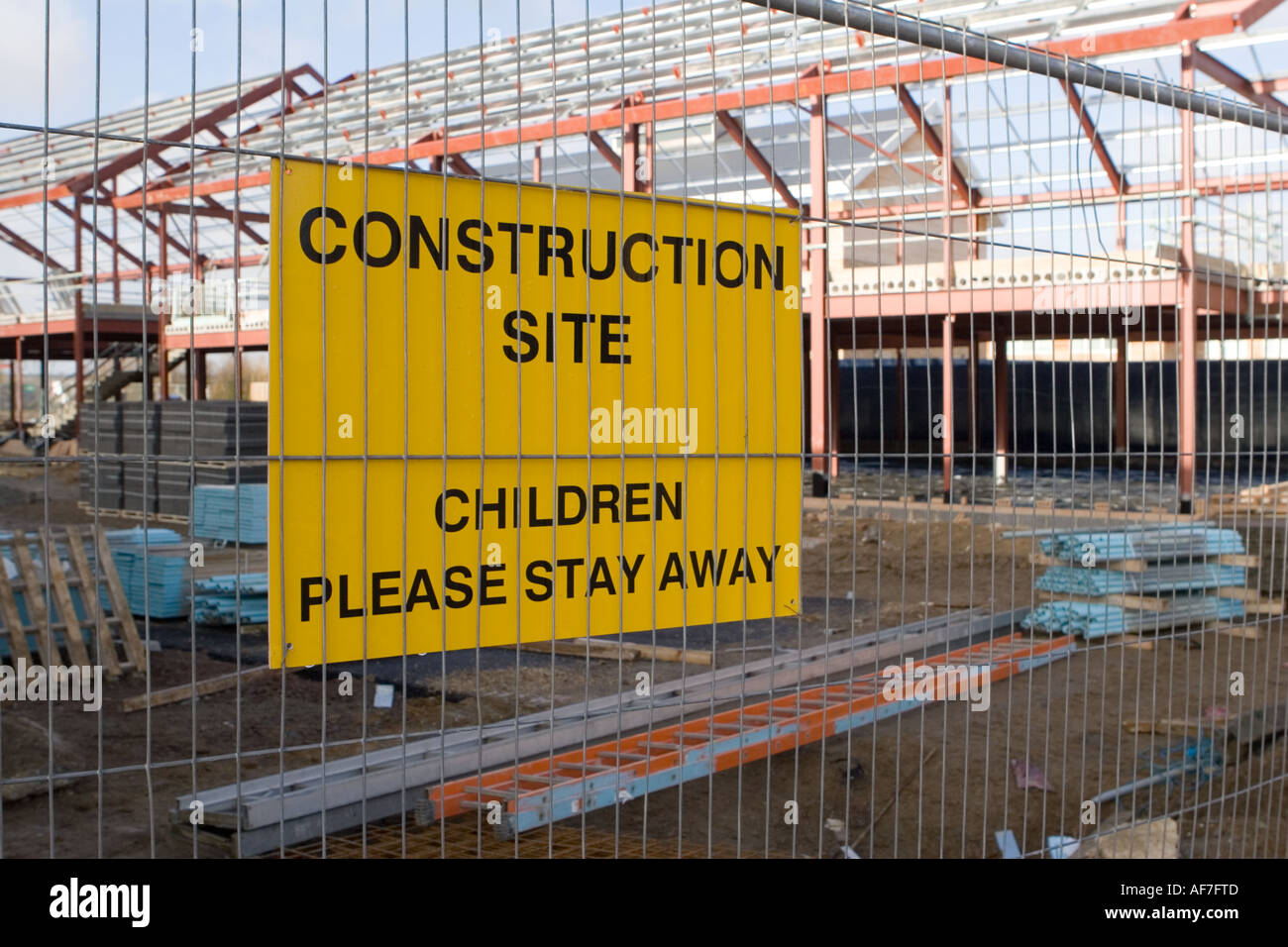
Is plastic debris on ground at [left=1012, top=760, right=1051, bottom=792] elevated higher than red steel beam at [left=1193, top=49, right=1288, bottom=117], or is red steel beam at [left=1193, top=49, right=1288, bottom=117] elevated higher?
red steel beam at [left=1193, top=49, right=1288, bottom=117]

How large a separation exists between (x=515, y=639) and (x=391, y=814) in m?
3.63

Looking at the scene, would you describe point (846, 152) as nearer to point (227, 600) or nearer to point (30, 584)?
point (227, 600)

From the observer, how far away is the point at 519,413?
10.2 ft

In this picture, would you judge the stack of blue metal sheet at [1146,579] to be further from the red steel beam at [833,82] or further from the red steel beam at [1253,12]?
the red steel beam at [1253,12]

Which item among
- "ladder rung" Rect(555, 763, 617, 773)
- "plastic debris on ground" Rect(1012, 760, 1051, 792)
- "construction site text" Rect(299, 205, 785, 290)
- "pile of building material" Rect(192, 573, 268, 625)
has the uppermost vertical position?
"construction site text" Rect(299, 205, 785, 290)

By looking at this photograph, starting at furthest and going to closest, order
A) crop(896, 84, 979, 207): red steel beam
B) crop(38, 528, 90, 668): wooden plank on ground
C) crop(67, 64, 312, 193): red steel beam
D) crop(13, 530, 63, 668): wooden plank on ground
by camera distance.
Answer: crop(67, 64, 312, 193): red steel beam
crop(896, 84, 979, 207): red steel beam
crop(13, 530, 63, 668): wooden plank on ground
crop(38, 528, 90, 668): wooden plank on ground

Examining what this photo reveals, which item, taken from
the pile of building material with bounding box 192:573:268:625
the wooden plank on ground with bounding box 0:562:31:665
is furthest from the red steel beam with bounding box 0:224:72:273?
the pile of building material with bounding box 192:573:268:625

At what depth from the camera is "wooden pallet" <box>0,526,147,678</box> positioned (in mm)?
9336

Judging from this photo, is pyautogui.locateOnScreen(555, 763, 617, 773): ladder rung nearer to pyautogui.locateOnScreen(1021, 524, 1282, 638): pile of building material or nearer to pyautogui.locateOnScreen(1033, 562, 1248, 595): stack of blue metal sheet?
pyautogui.locateOnScreen(1021, 524, 1282, 638): pile of building material

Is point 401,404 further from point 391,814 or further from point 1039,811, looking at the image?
point 1039,811

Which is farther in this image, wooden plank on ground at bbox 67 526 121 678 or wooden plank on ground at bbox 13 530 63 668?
wooden plank on ground at bbox 67 526 121 678

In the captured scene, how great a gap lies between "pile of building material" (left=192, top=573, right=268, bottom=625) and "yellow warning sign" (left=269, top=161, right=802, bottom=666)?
9.24 metres

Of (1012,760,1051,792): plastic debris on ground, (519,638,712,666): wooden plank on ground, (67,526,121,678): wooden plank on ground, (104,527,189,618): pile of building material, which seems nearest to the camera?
(1012,760,1051,792): plastic debris on ground

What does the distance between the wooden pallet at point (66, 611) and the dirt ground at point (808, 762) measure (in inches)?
14.3
